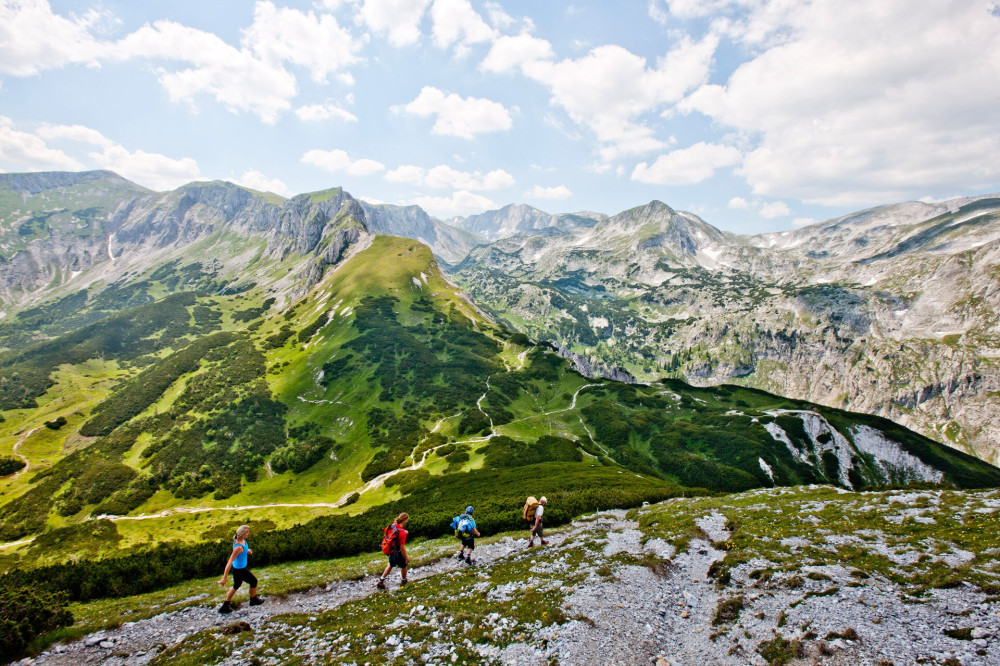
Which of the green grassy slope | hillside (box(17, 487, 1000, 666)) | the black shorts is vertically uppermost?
the black shorts

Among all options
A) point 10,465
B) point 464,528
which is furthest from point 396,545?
point 10,465

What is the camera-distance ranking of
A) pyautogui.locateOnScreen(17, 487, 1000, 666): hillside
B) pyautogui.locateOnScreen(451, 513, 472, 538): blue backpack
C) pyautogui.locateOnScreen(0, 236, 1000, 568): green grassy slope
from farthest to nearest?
pyautogui.locateOnScreen(0, 236, 1000, 568): green grassy slope, pyautogui.locateOnScreen(451, 513, 472, 538): blue backpack, pyautogui.locateOnScreen(17, 487, 1000, 666): hillside

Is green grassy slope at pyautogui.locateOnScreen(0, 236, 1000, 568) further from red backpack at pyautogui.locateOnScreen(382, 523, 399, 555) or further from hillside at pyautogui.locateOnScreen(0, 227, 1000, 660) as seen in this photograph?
red backpack at pyautogui.locateOnScreen(382, 523, 399, 555)

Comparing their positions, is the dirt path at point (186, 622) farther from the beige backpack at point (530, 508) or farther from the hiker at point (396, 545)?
the beige backpack at point (530, 508)

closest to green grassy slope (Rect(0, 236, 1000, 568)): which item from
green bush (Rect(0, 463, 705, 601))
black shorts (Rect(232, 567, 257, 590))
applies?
green bush (Rect(0, 463, 705, 601))

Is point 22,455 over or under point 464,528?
under

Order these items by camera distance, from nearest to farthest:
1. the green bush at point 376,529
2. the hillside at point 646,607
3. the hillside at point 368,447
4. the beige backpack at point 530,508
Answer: the hillside at point 646,607, the green bush at point 376,529, the beige backpack at point 530,508, the hillside at point 368,447

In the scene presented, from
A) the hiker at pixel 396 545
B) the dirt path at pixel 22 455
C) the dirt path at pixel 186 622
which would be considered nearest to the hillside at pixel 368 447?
the dirt path at pixel 22 455

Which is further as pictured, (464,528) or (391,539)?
(464,528)

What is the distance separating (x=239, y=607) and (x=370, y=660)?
11.8 m

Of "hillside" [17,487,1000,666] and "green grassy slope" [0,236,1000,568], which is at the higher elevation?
"hillside" [17,487,1000,666]

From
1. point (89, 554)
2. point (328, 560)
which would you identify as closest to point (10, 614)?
point (328, 560)

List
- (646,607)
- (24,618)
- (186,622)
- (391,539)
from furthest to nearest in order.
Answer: (391,539)
(186,622)
(646,607)
(24,618)

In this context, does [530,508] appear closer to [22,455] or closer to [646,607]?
[646,607]
